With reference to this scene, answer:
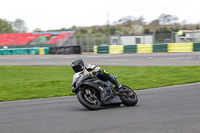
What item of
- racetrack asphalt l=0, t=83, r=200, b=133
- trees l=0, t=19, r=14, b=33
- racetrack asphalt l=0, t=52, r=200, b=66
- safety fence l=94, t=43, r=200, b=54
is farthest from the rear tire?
trees l=0, t=19, r=14, b=33

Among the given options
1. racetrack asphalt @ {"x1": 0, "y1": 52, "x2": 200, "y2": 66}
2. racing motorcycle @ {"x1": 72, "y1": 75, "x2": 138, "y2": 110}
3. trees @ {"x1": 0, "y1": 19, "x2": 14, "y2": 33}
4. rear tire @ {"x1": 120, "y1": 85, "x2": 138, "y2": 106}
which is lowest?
racetrack asphalt @ {"x1": 0, "y1": 52, "x2": 200, "y2": 66}

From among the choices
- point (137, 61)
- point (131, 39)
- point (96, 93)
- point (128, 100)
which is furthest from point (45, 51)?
point (96, 93)

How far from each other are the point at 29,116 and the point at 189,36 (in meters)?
29.1

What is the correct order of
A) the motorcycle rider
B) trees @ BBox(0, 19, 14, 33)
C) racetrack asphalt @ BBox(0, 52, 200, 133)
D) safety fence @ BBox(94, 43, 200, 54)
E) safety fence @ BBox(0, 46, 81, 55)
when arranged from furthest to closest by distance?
trees @ BBox(0, 19, 14, 33) < safety fence @ BBox(0, 46, 81, 55) < safety fence @ BBox(94, 43, 200, 54) < the motorcycle rider < racetrack asphalt @ BBox(0, 52, 200, 133)

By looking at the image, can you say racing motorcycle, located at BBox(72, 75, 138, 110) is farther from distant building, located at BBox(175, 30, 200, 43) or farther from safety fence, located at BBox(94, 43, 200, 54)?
distant building, located at BBox(175, 30, 200, 43)

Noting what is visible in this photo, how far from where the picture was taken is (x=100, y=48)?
3369cm

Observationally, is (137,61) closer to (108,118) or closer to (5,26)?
(108,118)

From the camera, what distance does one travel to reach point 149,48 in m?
30.9

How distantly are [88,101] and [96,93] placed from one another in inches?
11.6

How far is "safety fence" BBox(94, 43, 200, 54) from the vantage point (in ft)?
96.3

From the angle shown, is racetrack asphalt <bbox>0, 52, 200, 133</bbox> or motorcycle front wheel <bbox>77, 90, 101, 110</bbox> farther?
motorcycle front wheel <bbox>77, 90, 101, 110</bbox>

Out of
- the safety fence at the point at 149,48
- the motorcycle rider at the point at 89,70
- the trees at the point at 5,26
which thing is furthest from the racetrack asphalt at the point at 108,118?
the trees at the point at 5,26

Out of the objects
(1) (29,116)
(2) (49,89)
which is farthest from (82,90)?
(2) (49,89)

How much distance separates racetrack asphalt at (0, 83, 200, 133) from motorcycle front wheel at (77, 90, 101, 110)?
0.40 ft
